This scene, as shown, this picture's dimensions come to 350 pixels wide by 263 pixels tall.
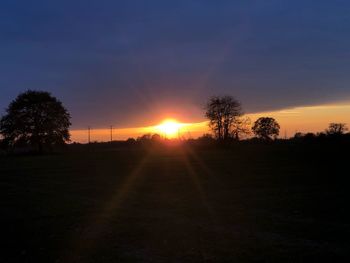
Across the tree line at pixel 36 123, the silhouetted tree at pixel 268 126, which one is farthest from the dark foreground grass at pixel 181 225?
the silhouetted tree at pixel 268 126

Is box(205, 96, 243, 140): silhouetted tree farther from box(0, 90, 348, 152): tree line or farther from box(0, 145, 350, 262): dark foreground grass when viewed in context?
Result: box(0, 145, 350, 262): dark foreground grass

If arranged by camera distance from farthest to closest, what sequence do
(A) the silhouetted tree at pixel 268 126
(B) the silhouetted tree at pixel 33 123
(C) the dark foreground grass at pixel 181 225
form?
(A) the silhouetted tree at pixel 268 126 → (B) the silhouetted tree at pixel 33 123 → (C) the dark foreground grass at pixel 181 225

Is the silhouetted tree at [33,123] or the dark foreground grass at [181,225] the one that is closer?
the dark foreground grass at [181,225]

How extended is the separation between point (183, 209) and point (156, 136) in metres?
90.9

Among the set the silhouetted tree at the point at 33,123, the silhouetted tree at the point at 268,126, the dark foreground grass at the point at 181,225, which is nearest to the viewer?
the dark foreground grass at the point at 181,225

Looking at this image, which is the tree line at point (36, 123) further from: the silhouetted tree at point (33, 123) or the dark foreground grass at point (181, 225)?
the dark foreground grass at point (181, 225)

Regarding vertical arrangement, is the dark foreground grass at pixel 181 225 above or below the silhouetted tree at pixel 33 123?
below

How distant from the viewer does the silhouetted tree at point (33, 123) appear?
78000mm

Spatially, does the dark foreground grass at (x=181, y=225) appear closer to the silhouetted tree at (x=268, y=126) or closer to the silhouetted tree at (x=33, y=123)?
the silhouetted tree at (x=33, y=123)

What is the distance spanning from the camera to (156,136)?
341 ft

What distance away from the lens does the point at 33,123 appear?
7850 centimetres

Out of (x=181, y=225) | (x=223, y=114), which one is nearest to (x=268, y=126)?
(x=223, y=114)

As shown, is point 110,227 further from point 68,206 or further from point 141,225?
point 68,206

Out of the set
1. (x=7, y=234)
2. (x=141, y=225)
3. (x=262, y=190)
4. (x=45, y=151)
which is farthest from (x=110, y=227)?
(x=45, y=151)
